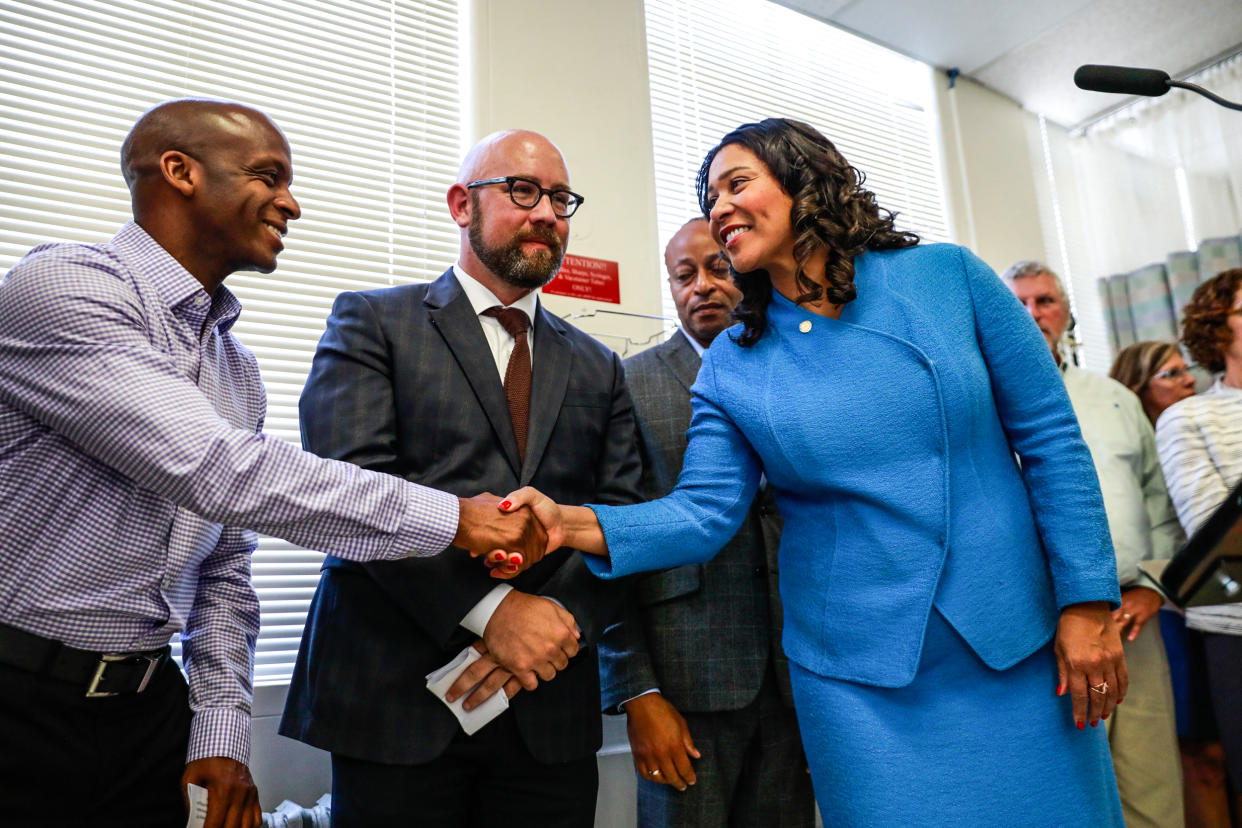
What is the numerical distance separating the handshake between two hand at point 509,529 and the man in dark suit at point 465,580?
102 mm

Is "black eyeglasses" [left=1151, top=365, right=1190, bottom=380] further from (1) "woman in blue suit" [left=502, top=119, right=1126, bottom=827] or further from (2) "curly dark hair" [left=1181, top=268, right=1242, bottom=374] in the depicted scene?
(1) "woman in blue suit" [left=502, top=119, right=1126, bottom=827]

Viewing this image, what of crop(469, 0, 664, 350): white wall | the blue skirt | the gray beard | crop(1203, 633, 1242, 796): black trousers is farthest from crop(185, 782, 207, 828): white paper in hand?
crop(1203, 633, 1242, 796): black trousers

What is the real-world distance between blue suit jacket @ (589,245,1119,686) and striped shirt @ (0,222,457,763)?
472 millimetres

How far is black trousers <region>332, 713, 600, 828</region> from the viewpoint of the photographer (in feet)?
4.85

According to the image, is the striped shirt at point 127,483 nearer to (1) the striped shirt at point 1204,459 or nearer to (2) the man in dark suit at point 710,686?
(2) the man in dark suit at point 710,686

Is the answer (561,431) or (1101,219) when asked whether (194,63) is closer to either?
(561,431)

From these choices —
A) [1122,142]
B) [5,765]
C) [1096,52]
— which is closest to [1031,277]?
[1096,52]

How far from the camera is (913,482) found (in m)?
1.36

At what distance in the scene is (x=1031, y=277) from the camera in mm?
3137

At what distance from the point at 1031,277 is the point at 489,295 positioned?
2.21m

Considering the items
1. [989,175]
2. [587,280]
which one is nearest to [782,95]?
[989,175]

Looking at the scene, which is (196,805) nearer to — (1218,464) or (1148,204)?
(1218,464)

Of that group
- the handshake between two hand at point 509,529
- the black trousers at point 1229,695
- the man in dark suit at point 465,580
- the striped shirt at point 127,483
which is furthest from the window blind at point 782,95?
the black trousers at point 1229,695

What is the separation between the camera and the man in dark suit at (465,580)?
1492 millimetres
